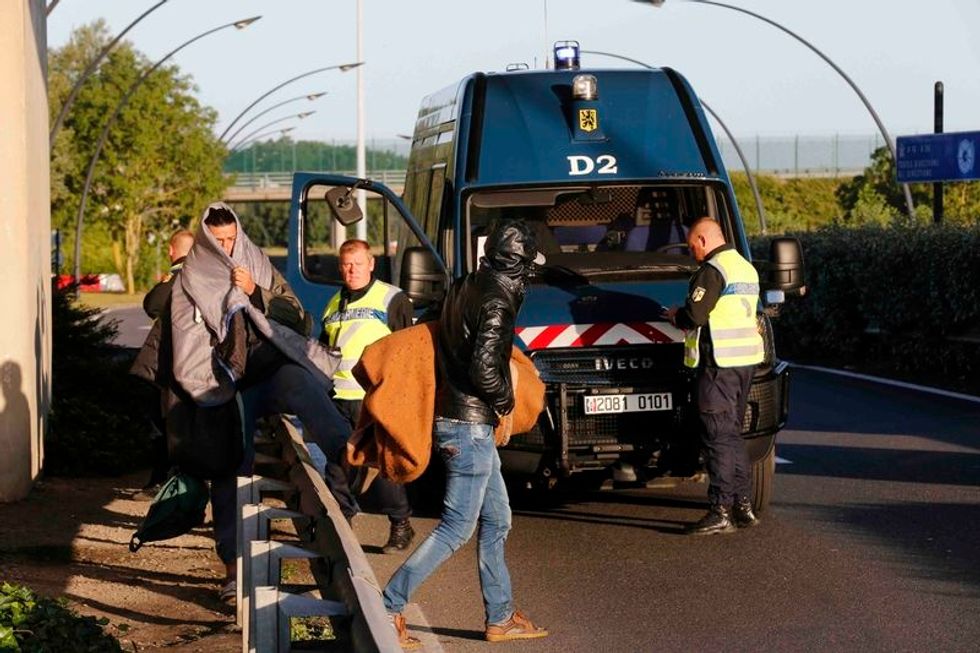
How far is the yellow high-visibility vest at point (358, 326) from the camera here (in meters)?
11.4

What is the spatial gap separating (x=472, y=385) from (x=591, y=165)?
15.8 feet

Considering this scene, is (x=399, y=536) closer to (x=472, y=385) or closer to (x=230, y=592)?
(x=230, y=592)

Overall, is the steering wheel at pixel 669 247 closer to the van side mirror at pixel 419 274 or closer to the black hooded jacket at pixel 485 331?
the van side mirror at pixel 419 274

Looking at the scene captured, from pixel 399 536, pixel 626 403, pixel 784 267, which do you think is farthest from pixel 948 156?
pixel 399 536

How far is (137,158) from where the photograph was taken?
8594cm

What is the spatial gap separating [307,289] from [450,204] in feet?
4.04

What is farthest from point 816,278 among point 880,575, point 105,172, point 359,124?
point 105,172

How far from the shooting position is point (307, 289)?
13.3 metres

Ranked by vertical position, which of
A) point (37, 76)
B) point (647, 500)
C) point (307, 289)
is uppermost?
point (37, 76)

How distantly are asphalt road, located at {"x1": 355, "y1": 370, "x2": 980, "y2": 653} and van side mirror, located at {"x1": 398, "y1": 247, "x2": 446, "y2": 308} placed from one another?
4.96 ft

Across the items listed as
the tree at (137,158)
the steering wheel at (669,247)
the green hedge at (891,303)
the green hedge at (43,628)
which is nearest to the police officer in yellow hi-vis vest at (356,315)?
the steering wheel at (669,247)

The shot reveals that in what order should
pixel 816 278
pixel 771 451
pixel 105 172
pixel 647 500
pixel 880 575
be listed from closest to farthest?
→ 1. pixel 880 575
2. pixel 771 451
3. pixel 647 500
4. pixel 816 278
5. pixel 105 172

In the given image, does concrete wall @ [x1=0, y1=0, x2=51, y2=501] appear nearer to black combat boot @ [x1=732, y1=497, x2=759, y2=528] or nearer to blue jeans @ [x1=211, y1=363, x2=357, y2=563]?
blue jeans @ [x1=211, y1=363, x2=357, y2=563]

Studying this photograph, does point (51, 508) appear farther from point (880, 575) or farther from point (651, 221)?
point (880, 575)
